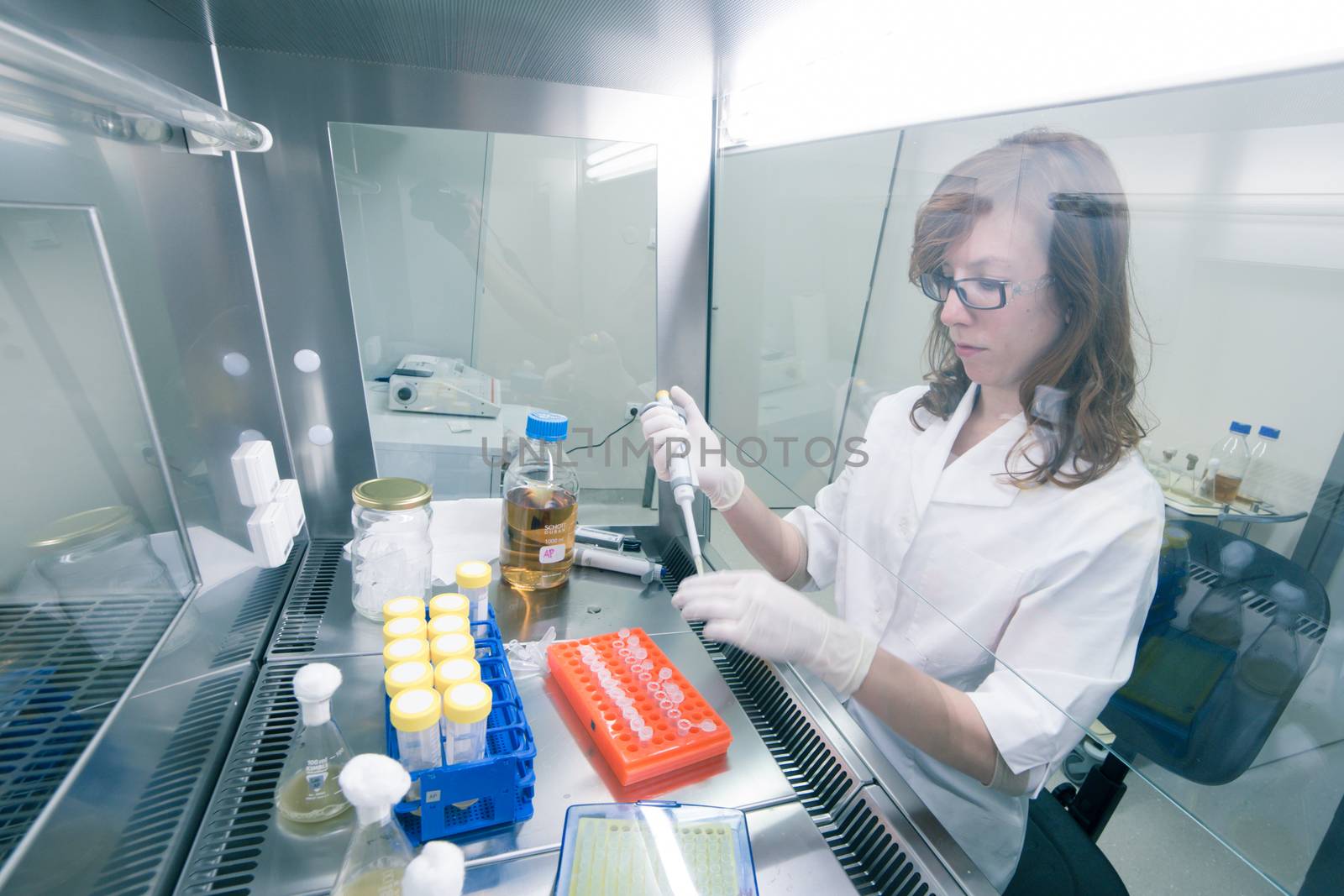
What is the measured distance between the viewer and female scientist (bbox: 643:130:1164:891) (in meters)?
0.66

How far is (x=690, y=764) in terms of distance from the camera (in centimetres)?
75

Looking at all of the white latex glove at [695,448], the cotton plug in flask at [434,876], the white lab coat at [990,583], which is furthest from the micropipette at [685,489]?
the cotton plug in flask at [434,876]

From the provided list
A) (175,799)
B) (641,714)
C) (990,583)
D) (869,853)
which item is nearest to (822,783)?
(869,853)

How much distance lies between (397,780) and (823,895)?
1.37 ft

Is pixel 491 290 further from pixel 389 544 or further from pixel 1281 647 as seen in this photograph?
pixel 1281 647

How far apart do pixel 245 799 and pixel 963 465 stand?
1.01 metres

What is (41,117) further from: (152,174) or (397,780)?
(397,780)

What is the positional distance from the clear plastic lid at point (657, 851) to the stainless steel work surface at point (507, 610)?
0.42m

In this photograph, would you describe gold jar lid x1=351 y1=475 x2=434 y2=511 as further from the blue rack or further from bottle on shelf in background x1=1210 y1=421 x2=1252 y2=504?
bottle on shelf in background x1=1210 y1=421 x2=1252 y2=504

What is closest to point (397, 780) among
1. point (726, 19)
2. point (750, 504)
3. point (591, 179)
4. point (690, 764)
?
point (690, 764)

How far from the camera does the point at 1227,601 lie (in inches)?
21.4

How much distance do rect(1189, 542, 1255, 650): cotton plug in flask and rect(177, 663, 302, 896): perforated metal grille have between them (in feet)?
3.01

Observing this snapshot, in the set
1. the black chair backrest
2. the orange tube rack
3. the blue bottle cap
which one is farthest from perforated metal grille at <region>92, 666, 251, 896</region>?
the black chair backrest

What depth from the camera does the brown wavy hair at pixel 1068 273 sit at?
1.99 feet
